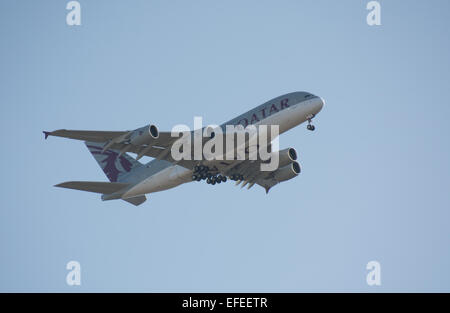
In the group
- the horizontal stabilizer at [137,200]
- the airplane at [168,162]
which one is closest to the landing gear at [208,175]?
the airplane at [168,162]

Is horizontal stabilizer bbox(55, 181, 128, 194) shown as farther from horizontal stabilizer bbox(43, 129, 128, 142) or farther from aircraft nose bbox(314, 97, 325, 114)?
aircraft nose bbox(314, 97, 325, 114)

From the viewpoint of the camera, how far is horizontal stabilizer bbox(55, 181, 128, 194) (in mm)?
48281

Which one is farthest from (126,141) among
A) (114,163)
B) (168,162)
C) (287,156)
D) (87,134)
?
(287,156)

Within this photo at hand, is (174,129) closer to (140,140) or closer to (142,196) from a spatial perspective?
(140,140)

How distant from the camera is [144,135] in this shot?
44.5 m

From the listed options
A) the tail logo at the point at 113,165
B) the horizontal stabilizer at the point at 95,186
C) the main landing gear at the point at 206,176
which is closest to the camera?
the horizontal stabilizer at the point at 95,186

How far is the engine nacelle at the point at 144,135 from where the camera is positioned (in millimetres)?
44438

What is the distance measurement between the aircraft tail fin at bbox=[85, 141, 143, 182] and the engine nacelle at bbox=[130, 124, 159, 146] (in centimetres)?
800

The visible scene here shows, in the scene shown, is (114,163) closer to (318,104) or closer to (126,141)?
(126,141)

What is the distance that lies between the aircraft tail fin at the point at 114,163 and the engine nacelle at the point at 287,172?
33.9 ft

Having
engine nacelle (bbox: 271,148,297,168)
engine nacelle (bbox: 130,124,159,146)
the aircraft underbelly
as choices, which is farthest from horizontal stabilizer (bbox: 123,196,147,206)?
engine nacelle (bbox: 271,148,297,168)

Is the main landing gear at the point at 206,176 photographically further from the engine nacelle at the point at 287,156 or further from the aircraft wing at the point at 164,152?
the engine nacelle at the point at 287,156
